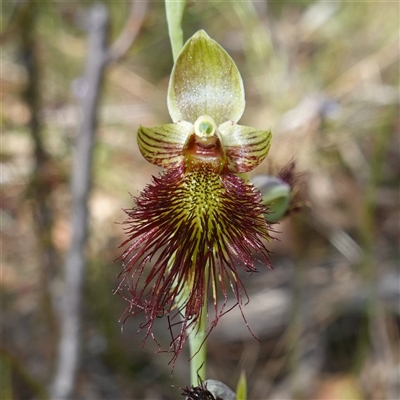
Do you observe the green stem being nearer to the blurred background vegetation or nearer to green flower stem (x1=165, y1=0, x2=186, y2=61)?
green flower stem (x1=165, y1=0, x2=186, y2=61)

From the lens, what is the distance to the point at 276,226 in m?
2.52

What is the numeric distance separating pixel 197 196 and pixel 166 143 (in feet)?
0.46

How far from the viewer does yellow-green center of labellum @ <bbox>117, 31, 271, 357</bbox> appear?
108cm

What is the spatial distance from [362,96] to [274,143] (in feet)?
2.06

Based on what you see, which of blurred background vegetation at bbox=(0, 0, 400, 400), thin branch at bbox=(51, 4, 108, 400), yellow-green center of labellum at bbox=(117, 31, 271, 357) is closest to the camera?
yellow-green center of labellum at bbox=(117, 31, 271, 357)

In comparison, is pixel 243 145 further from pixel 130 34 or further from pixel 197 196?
pixel 130 34

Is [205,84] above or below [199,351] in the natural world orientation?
above

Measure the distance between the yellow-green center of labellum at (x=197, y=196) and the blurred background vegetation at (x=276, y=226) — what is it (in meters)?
0.98

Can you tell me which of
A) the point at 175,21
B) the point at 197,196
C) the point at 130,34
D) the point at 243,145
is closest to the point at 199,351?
the point at 197,196

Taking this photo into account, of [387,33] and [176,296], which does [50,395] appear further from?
[387,33]

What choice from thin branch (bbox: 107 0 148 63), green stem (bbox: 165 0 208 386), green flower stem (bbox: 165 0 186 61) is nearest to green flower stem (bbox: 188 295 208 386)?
green stem (bbox: 165 0 208 386)

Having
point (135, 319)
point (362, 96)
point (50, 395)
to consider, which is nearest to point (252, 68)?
point (362, 96)

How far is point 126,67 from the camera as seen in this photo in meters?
3.83

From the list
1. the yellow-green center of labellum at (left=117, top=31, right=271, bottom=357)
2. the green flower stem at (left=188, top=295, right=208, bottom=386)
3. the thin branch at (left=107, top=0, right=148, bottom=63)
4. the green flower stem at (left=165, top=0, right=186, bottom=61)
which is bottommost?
→ the green flower stem at (left=188, top=295, right=208, bottom=386)
